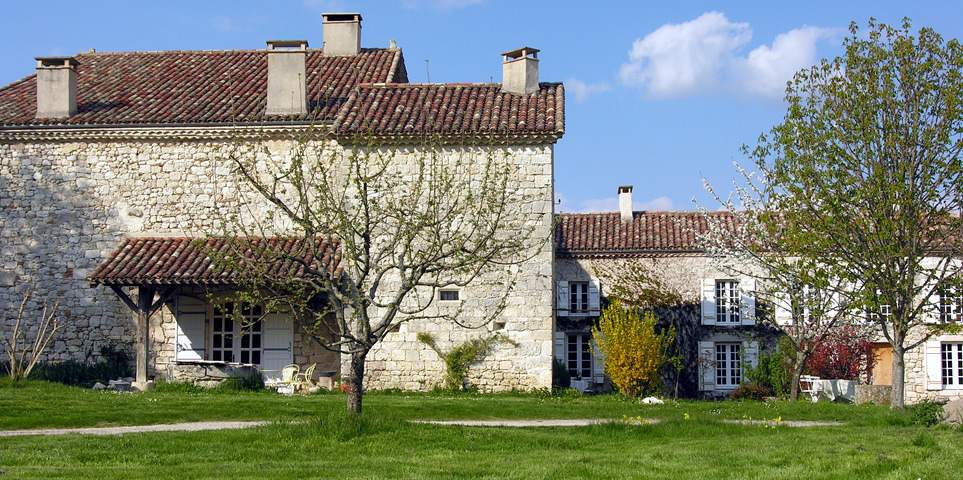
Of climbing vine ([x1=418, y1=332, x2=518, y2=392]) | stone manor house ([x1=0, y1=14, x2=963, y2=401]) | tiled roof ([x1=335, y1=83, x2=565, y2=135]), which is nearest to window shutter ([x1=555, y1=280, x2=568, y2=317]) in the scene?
stone manor house ([x1=0, y1=14, x2=963, y2=401])

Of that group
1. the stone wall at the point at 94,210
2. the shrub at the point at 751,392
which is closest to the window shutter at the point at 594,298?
the shrub at the point at 751,392

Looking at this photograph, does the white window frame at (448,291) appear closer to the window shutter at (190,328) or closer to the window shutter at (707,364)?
the window shutter at (190,328)

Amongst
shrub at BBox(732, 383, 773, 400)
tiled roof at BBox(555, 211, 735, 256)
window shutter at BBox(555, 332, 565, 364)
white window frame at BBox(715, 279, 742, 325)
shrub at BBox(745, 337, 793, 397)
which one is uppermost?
tiled roof at BBox(555, 211, 735, 256)

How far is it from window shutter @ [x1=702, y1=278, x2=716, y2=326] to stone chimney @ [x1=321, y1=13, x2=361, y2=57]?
468 inches

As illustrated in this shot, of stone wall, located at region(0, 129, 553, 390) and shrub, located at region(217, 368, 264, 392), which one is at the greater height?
stone wall, located at region(0, 129, 553, 390)

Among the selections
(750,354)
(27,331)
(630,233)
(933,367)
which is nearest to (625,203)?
(630,233)

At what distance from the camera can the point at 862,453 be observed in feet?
32.5

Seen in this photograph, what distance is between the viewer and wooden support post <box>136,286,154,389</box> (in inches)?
766

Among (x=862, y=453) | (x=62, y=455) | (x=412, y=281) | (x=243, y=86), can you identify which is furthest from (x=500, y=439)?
(x=243, y=86)

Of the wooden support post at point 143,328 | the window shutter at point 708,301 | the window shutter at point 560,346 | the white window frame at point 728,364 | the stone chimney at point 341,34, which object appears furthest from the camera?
the white window frame at point 728,364

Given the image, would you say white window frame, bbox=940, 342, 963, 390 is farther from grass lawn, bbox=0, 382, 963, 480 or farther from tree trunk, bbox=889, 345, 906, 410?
grass lawn, bbox=0, 382, 963, 480

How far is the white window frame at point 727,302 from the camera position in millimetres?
29078

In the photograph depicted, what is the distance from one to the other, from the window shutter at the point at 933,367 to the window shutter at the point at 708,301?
593 centimetres

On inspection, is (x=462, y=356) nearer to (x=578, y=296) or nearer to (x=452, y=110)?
(x=452, y=110)
